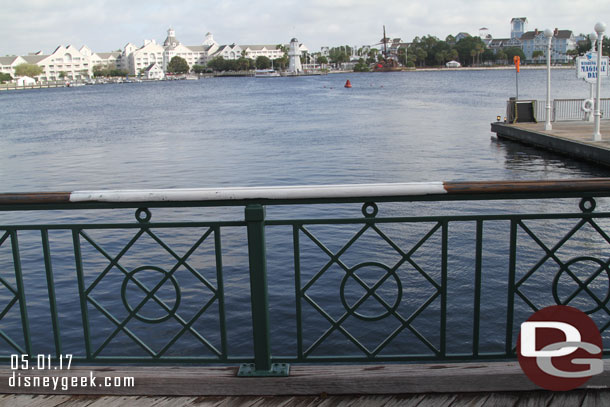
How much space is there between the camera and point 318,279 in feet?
30.9

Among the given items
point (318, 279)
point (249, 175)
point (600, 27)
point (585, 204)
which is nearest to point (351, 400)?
point (585, 204)

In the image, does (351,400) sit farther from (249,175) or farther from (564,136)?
(564,136)

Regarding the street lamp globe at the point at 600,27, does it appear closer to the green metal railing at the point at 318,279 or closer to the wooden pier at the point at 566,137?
the wooden pier at the point at 566,137

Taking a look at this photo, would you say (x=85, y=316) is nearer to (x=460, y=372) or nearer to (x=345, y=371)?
(x=345, y=371)

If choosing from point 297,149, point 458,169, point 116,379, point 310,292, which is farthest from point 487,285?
point 297,149

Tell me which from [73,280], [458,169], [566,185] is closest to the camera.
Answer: [566,185]

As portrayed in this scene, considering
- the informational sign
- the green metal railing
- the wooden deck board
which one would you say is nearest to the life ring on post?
the informational sign

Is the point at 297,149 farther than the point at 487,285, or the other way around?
the point at 297,149

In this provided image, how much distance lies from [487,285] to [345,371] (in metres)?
6.15

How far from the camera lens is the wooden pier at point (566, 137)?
17891 millimetres

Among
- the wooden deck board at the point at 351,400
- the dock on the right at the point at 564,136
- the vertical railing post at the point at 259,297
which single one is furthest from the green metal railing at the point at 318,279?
the dock on the right at the point at 564,136

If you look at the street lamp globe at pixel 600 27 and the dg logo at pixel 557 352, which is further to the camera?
the street lamp globe at pixel 600 27

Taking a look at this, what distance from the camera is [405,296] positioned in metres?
8.54

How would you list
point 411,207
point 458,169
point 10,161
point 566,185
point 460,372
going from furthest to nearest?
point 10,161, point 458,169, point 411,207, point 460,372, point 566,185
